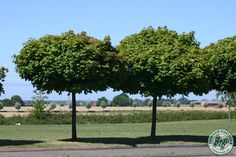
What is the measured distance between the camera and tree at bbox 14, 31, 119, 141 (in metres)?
22.2

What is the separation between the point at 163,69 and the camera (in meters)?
24.2

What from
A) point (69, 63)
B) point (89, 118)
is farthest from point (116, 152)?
point (89, 118)

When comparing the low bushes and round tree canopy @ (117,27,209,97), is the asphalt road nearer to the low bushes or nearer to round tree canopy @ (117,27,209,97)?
round tree canopy @ (117,27,209,97)

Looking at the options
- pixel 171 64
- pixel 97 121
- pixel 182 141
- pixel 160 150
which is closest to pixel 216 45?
pixel 171 64

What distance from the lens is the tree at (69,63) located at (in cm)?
2225

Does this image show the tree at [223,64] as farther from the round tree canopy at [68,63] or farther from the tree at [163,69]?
the round tree canopy at [68,63]

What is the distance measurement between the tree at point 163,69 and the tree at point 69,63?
1309 millimetres

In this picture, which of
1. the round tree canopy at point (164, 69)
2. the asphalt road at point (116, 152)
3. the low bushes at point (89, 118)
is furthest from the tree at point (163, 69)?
the low bushes at point (89, 118)

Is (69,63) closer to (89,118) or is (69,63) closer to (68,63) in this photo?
(68,63)

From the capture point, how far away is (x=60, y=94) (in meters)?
23.5

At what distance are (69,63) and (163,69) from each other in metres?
4.51

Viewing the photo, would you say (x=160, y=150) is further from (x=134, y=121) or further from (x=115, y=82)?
(x=134, y=121)

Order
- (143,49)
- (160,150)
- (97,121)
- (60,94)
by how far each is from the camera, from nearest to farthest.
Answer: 1. (160,150)
2. (60,94)
3. (143,49)
4. (97,121)

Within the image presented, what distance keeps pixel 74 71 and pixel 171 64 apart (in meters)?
4.69
